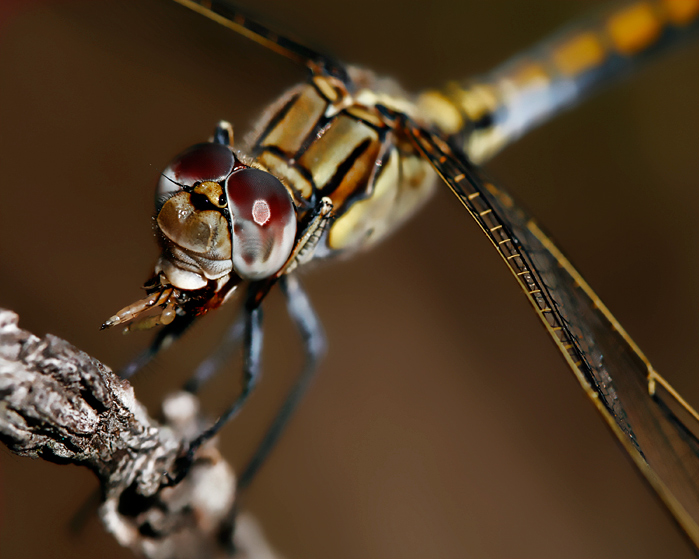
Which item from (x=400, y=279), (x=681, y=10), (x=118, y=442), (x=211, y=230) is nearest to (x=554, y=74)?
(x=681, y=10)

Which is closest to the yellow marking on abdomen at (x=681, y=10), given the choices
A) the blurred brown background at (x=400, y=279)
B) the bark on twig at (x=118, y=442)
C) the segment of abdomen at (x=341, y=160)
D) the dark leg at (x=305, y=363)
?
the blurred brown background at (x=400, y=279)

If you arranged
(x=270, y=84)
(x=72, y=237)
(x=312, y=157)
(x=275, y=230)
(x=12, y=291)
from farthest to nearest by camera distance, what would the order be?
(x=72, y=237)
(x=270, y=84)
(x=312, y=157)
(x=12, y=291)
(x=275, y=230)

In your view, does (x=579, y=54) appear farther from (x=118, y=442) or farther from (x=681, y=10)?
(x=118, y=442)

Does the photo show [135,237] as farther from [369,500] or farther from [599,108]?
[599,108]

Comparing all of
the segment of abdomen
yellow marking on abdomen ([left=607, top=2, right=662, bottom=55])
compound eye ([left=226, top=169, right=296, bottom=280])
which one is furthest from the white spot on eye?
yellow marking on abdomen ([left=607, top=2, right=662, bottom=55])

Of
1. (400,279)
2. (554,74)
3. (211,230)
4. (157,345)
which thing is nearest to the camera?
(211,230)

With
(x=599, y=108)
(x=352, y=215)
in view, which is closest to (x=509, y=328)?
(x=599, y=108)
